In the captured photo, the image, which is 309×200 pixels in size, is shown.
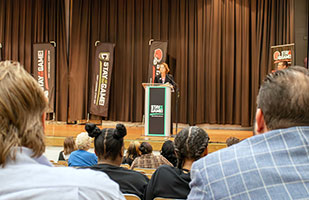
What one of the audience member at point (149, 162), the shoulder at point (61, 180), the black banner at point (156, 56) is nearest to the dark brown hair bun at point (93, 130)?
the audience member at point (149, 162)

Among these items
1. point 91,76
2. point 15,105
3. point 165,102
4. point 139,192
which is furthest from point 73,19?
point 15,105

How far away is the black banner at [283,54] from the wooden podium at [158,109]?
2543 millimetres

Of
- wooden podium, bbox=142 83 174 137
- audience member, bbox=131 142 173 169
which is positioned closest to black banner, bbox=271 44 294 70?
wooden podium, bbox=142 83 174 137

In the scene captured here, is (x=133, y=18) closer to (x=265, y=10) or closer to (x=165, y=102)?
(x=265, y=10)

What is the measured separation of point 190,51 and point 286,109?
26.2 ft

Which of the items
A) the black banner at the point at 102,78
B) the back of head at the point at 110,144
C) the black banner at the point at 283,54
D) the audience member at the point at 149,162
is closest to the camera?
the back of head at the point at 110,144

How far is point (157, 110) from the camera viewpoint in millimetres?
5938

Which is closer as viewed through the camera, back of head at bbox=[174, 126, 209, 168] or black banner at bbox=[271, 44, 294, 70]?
back of head at bbox=[174, 126, 209, 168]

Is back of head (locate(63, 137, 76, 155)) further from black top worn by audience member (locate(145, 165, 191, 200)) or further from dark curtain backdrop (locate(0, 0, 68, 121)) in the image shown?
dark curtain backdrop (locate(0, 0, 68, 121))

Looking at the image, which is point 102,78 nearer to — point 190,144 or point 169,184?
point 190,144

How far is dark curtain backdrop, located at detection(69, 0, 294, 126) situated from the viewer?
8273mm

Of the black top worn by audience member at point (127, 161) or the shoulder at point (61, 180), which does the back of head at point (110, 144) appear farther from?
the black top worn by audience member at point (127, 161)

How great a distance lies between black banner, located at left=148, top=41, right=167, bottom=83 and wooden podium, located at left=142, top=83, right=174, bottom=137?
255cm

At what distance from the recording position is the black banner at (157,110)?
19.3 ft
